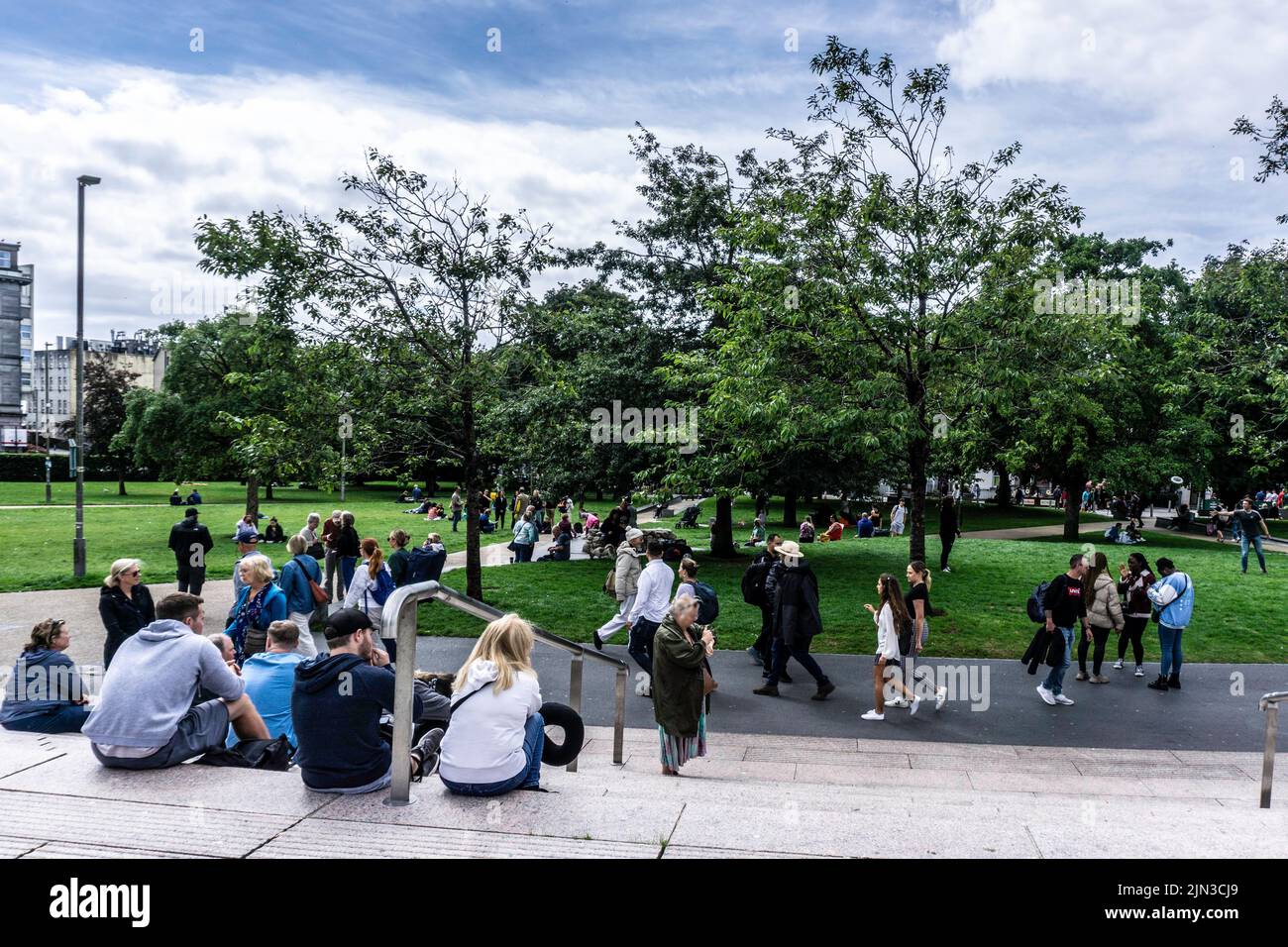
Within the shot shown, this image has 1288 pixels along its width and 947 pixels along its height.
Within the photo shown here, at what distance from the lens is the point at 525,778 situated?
503 cm

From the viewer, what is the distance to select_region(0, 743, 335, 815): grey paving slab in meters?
4.27

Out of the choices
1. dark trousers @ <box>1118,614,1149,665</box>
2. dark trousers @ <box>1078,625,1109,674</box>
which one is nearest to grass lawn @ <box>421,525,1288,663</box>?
dark trousers @ <box>1118,614,1149,665</box>

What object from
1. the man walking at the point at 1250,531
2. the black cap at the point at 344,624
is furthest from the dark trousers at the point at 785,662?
the man walking at the point at 1250,531

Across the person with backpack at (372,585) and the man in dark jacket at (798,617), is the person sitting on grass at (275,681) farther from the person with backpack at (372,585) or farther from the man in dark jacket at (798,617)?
the man in dark jacket at (798,617)

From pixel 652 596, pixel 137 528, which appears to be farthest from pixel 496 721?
pixel 137 528

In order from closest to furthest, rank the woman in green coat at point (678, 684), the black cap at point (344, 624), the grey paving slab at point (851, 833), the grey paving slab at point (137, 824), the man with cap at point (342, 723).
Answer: the grey paving slab at point (137, 824), the grey paving slab at point (851, 833), the man with cap at point (342, 723), the black cap at point (344, 624), the woman in green coat at point (678, 684)

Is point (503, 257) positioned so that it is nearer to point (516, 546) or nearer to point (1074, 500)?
point (516, 546)

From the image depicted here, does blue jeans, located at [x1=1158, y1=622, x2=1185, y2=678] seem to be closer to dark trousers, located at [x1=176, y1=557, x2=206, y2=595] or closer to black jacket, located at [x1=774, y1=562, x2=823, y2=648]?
black jacket, located at [x1=774, y1=562, x2=823, y2=648]

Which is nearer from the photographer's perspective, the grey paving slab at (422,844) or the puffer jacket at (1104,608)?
the grey paving slab at (422,844)

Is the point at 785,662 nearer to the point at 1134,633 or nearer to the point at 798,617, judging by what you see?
the point at 798,617

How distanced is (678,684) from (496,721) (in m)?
2.42

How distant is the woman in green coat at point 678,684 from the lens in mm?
6988

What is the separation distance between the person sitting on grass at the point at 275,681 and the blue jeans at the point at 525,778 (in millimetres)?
1801
